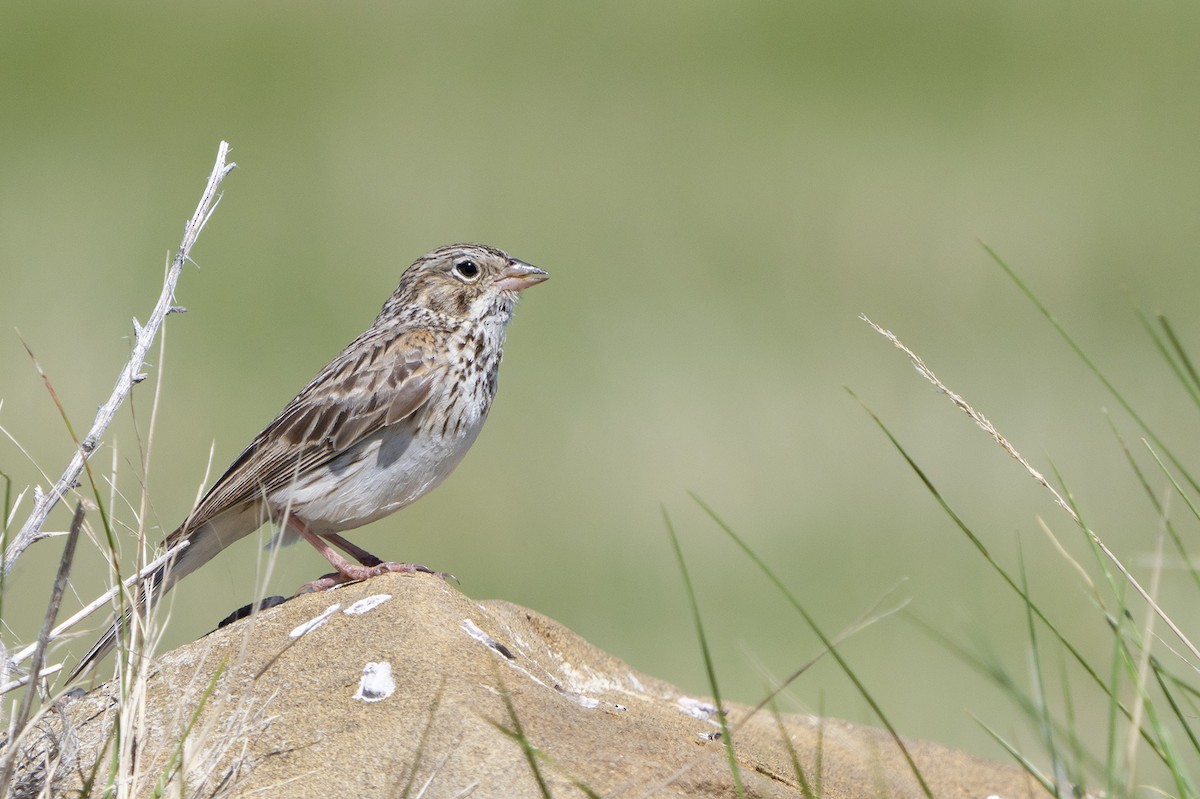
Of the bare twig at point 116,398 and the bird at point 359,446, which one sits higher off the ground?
the bare twig at point 116,398

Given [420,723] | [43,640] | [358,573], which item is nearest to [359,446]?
[358,573]

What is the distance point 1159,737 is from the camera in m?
3.45

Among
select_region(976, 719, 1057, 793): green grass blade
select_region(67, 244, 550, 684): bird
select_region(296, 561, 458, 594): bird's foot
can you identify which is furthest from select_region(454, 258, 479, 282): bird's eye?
select_region(976, 719, 1057, 793): green grass blade

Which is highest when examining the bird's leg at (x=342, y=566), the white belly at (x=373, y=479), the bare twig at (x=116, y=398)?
the bare twig at (x=116, y=398)

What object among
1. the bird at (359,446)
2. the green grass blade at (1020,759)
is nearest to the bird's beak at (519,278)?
the bird at (359,446)

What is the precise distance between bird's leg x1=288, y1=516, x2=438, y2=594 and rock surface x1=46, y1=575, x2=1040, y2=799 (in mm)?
480

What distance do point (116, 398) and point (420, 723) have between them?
1.20m

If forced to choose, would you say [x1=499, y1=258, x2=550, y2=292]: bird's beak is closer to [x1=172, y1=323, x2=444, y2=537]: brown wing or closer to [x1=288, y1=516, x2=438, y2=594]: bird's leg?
[x1=172, y1=323, x2=444, y2=537]: brown wing

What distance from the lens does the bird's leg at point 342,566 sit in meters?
5.57

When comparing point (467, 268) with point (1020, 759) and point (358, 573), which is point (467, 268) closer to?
point (358, 573)

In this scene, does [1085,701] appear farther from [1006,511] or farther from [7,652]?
[7,652]

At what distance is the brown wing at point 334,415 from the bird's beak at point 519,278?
1.68 feet

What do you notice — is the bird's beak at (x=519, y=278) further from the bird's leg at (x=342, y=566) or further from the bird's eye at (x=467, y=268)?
the bird's leg at (x=342, y=566)

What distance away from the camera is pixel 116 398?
4.19 meters
